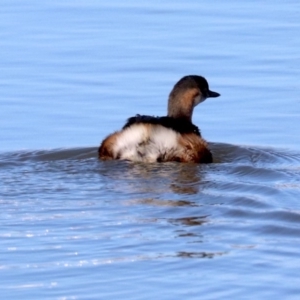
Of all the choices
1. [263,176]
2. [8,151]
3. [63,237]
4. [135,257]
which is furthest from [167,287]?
[8,151]

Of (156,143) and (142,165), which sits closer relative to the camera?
(156,143)

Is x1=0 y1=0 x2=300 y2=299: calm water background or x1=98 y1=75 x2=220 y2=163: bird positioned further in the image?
x1=98 y1=75 x2=220 y2=163: bird

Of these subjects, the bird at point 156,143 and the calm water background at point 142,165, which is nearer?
the calm water background at point 142,165

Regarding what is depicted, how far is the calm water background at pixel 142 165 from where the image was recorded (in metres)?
6.13

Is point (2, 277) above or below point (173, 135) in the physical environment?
below

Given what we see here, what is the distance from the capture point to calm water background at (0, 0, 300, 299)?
20.1ft

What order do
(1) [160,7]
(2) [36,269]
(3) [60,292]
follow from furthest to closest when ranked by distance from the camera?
(1) [160,7], (2) [36,269], (3) [60,292]

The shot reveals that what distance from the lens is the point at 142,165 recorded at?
874 cm

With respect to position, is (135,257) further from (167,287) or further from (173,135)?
(173,135)

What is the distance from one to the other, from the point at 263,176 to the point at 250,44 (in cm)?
493

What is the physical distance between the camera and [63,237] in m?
6.76

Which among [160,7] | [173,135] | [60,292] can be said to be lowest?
[60,292]

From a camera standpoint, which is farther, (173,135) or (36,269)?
(173,135)

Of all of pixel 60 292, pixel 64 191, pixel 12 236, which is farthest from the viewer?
pixel 64 191
